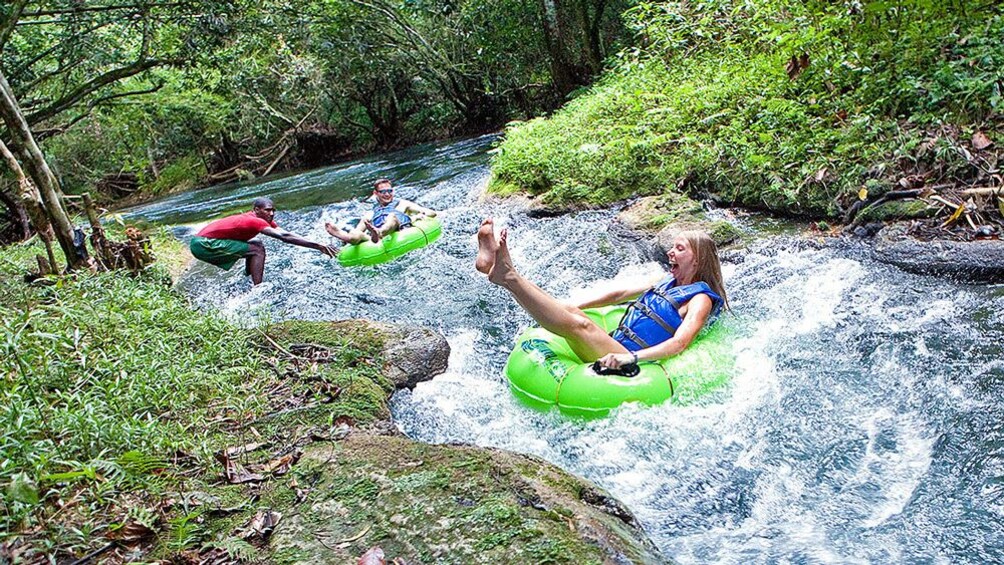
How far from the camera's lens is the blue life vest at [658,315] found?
4.51m

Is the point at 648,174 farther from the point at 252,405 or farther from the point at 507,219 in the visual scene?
the point at 252,405

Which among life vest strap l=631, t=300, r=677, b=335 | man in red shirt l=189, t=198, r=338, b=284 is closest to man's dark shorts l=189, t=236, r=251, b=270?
man in red shirt l=189, t=198, r=338, b=284

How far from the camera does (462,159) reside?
15.7m

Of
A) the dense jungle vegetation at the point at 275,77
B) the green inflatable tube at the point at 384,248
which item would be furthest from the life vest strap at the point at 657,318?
the dense jungle vegetation at the point at 275,77

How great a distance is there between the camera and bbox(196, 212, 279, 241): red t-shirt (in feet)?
25.3

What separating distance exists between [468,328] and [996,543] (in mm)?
4010

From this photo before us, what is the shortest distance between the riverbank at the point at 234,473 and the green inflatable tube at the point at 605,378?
2.87 ft

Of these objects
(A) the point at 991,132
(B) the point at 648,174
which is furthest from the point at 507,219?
(A) the point at 991,132

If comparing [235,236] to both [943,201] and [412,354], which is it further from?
[943,201]

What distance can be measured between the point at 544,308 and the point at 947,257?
3.40 metres

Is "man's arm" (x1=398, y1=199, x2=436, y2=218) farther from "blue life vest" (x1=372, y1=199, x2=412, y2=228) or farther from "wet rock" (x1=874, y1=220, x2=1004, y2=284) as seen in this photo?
"wet rock" (x1=874, y1=220, x2=1004, y2=284)

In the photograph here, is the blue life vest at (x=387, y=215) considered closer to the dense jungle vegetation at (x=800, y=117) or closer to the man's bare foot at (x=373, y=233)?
the man's bare foot at (x=373, y=233)

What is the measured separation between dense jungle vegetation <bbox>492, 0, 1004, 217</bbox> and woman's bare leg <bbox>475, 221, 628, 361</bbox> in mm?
3663

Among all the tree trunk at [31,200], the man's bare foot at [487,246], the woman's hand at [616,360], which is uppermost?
the tree trunk at [31,200]
